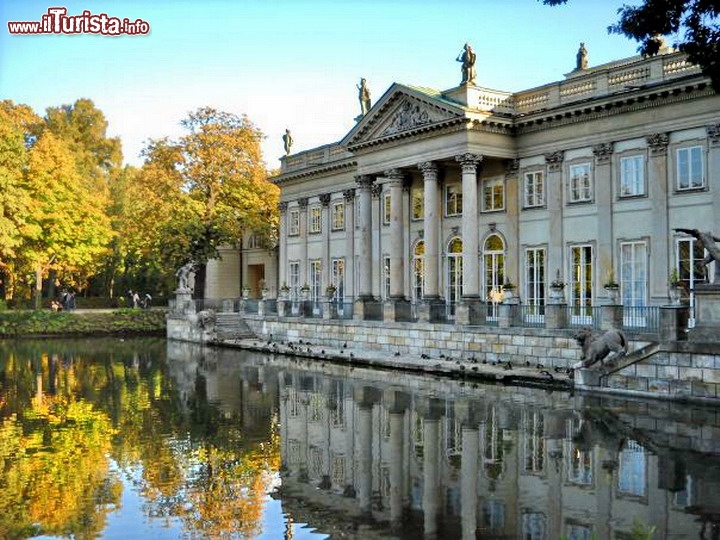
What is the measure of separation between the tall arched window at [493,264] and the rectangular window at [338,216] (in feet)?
35.1

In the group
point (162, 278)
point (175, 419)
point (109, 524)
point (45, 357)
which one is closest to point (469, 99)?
point (175, 419)

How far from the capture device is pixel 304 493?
1045 centimetres

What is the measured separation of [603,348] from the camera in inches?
744

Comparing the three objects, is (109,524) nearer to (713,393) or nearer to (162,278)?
(713,393)

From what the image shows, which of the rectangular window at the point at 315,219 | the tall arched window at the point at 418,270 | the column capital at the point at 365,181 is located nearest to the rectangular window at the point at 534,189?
the tall arched window at the point at 418,270

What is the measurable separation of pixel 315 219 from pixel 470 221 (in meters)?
14.9

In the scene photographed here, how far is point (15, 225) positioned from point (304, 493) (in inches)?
1489

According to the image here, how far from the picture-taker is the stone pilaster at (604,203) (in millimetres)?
25438

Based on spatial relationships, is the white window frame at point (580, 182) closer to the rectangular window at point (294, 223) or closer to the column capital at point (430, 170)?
the column capital at point (430, 170)

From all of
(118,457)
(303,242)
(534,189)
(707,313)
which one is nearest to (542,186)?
(534,189)

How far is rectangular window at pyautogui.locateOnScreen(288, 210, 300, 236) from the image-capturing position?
42.1 metres

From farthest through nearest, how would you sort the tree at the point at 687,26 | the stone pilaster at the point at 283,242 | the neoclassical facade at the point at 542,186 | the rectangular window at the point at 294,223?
the stone pilaster at the point at 283,242
the rectangular window at the point at 294,223
the neoclassical facade at the point at 542,186
the tree at the point at 687,26

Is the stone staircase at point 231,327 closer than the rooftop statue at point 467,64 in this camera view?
No

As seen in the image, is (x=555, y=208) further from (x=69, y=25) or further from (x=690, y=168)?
(x=69, y=25)
